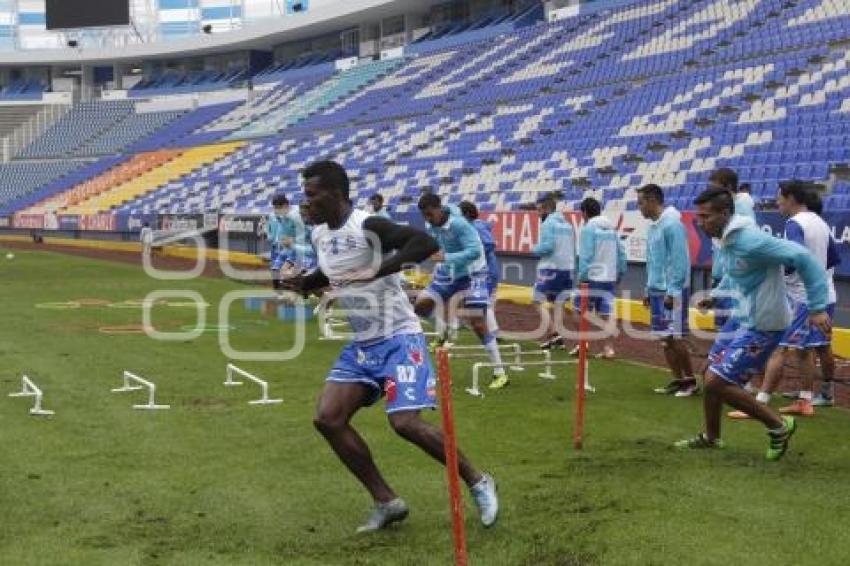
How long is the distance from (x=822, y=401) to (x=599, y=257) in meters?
4.20

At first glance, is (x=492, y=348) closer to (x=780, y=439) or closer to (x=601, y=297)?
(x=601, y=297)

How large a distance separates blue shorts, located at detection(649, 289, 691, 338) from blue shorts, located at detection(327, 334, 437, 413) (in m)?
5.12

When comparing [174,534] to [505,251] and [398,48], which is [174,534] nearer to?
[505,251]

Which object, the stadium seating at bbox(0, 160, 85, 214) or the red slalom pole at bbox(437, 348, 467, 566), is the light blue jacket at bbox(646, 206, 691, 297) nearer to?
the red slalom pole at bbox(437, 348, 467, 566)

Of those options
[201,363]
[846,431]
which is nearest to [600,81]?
A: [201,363]

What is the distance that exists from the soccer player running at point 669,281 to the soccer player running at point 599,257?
263 cm

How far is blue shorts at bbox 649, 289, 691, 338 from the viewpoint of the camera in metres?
10.9

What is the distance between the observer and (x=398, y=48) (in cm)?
5322

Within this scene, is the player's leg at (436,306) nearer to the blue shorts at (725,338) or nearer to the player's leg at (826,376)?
the blue shorts at (725,338)

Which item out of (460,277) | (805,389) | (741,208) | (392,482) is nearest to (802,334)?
(805,389)

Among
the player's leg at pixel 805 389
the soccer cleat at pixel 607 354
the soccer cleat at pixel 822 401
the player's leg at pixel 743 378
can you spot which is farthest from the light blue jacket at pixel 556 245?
the player's leg at pixel 743 378

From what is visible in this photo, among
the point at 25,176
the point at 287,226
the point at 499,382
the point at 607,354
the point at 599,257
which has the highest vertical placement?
the point at 25,176

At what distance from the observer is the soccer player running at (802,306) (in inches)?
384

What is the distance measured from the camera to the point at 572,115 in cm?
3350
